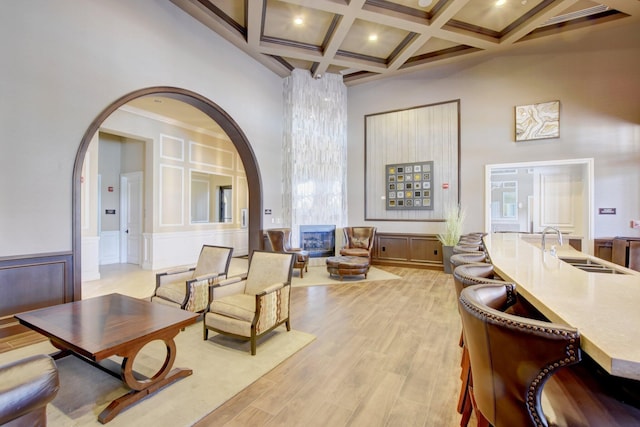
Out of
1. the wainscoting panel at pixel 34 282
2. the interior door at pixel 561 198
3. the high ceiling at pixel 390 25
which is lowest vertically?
the wainscoting panel at pixel 34 282

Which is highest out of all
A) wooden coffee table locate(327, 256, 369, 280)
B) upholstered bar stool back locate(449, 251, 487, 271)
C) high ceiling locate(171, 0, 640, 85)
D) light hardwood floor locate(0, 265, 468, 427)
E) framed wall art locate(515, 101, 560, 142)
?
high ceiling locate(171, 0, 640, 85)

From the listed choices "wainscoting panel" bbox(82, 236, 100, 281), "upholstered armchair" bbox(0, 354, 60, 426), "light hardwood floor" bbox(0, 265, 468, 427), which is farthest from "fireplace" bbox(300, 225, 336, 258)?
"upholstered armchair" bbox(0, 354, 60, 426)

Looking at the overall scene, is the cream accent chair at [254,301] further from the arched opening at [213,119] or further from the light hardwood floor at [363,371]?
the arched opening at [213,119]

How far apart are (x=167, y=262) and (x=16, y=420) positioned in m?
6.18

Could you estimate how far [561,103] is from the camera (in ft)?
18.4

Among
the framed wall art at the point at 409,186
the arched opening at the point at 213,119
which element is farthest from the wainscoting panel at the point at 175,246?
the framed wall art at the point at 409,186

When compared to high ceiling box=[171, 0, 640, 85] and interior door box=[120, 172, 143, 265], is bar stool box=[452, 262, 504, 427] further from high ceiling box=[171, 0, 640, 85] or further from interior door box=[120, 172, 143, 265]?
interior door box=[120, 172, 143, 265]

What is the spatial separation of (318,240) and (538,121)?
5.29 m

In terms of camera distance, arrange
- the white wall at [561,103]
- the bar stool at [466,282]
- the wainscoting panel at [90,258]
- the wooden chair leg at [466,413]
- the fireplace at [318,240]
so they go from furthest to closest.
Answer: the fireplace at [318,240], the wainscoting panel at [90,258], the white wall at [561,103], the wooden chair leg at [466,413], the bar stool at [466,282]

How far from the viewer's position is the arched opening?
11.0 feet

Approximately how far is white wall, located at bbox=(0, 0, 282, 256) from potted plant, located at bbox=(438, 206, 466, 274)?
5801 mm

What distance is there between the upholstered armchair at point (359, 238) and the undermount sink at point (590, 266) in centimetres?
408

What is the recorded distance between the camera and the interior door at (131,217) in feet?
22.5

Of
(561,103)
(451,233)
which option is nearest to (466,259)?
(451,233)
